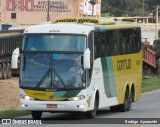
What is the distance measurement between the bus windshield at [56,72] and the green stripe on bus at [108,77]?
240 centimetres

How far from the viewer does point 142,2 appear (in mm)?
155875

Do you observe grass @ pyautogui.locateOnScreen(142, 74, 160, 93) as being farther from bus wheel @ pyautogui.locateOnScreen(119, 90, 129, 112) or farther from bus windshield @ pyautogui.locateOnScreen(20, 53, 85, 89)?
bus windshield @ pyautogui.locateOnScreen(20, 53, 85, 89)

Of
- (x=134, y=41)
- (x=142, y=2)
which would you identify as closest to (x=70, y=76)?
(x=134, y=41)

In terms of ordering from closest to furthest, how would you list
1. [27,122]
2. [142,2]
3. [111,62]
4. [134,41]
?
1. [27,122]
2. [111,62]
3. [134,41]
4. [142,2]

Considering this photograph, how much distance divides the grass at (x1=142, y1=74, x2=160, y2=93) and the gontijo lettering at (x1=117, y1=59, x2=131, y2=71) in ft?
47.5

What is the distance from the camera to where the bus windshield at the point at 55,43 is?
2231 centimetres

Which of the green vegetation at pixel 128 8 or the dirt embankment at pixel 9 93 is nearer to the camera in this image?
the dirt embankment at pixel 9 93

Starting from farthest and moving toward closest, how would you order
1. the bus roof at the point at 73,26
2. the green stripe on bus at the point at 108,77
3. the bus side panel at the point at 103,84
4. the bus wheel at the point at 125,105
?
the bus wheel at the point at 125,105 < the green stripe on bus at the point at 108,77 < the bus side panel at the point at 103,84 < the bus roof at the point at 73,26

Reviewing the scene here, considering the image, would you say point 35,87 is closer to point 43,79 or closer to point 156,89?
point 43,79

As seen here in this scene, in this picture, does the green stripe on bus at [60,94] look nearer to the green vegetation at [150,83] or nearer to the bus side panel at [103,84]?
the bus side panel at [103,84]

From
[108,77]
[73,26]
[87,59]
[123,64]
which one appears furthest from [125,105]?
[87,59]

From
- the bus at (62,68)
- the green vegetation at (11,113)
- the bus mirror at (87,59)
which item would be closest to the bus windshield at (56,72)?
the bus at (62,68)

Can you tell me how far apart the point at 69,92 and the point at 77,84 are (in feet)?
1.22

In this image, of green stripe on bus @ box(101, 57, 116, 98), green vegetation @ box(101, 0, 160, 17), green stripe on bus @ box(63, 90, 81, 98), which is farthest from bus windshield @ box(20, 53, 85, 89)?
green vegetation @ box(101, 0, 160, 17)
